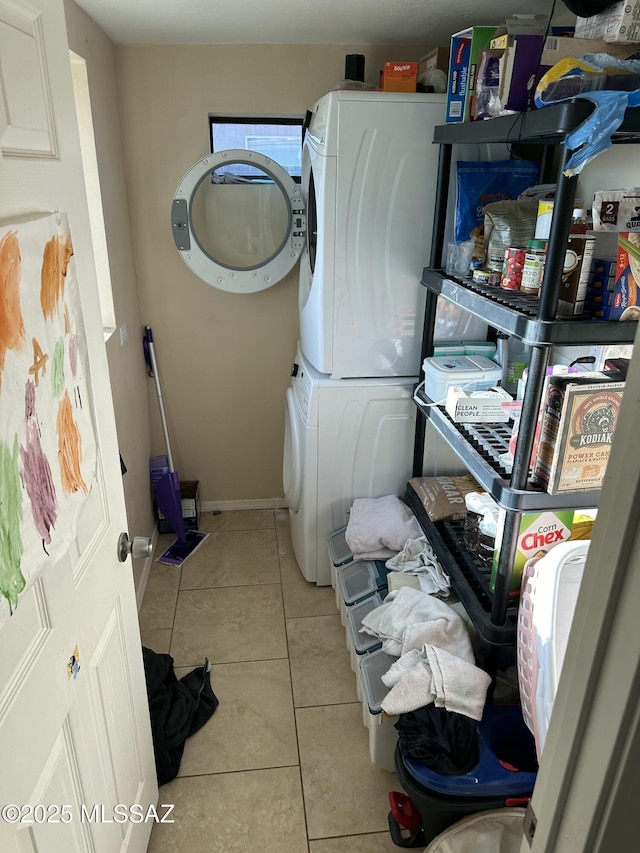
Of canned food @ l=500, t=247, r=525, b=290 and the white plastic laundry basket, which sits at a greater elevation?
canned food @ l=500, t=247, r=525, b=290

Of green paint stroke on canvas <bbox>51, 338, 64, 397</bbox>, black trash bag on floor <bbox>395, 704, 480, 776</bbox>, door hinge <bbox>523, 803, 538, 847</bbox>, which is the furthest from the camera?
black trash bag on floor <bbox>395, 704, 480, 776</bbox>

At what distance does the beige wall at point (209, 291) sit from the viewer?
8.18 feet

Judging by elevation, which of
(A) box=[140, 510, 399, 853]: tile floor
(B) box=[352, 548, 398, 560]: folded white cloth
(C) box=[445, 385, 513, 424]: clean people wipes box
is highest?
(C) box=[445, 385, 513, 424]: clean people wipes box

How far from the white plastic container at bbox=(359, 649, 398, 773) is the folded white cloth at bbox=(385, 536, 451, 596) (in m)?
0.28

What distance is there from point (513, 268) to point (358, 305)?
706 millimetres

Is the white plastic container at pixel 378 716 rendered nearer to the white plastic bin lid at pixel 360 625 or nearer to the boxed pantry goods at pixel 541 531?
the white plastic bin lid at pixel 360 625

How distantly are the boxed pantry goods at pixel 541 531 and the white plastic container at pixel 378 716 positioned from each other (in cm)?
49

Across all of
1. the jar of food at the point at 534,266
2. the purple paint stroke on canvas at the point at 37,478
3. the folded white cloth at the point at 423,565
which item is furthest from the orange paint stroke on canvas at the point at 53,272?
the folded white cloth at the point at 423,565

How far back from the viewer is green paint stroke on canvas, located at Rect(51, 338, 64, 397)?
0.94 metres

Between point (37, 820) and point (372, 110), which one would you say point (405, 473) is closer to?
point (372, 110)

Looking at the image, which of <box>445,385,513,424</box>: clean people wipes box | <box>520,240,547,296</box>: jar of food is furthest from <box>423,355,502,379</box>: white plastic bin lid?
<box>520,240,547,296</box>: jar of food

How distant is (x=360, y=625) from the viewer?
6.71 ft

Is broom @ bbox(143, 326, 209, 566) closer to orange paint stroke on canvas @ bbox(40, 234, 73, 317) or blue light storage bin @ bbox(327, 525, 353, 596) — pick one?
blue light storage bin @ bbox(327, 525, 353, 596)

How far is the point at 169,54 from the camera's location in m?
2.47
